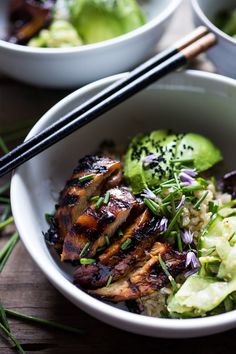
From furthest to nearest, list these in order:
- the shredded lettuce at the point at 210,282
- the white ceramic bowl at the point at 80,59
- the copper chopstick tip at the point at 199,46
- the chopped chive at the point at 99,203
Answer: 1. the white ceramic bowl at the point at 80,59
2. the copper chopstick tip at the point at 199,46
3. the chopped chive at the point at 99,203
4. the shredded lettuce at the point at 210,282

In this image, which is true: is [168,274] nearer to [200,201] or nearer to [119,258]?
[119,258]

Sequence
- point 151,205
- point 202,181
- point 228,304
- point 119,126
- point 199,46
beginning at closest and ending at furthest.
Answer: point 228,304 < point 151,205 < point 202,181 < point 199,46 < point 119,126

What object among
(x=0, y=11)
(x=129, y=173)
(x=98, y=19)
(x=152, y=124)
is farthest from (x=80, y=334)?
(x=0, y=11)

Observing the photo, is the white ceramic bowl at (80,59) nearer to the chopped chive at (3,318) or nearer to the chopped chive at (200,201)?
the chopped chive at (200,201)

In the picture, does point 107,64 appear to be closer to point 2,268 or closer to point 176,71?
point 176,71

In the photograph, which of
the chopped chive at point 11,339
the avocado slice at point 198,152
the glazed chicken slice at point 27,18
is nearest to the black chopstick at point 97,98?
the avocado slice at point 198,152

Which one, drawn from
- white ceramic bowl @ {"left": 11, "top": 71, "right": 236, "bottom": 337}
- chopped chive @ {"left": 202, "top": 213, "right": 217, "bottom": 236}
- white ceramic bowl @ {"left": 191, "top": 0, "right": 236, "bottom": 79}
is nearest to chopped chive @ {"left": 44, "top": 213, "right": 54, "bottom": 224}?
white ceramic bowl @ {"left": 11, "top": 71, "right": 236, "bottom": 337}

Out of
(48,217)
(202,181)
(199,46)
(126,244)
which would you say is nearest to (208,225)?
(202,181)
